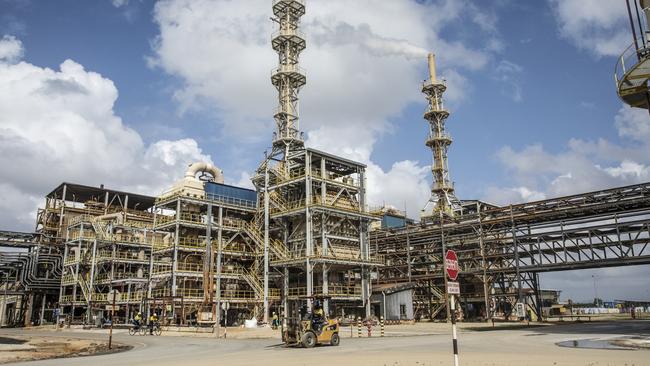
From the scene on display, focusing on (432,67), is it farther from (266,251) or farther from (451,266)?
(451,266)

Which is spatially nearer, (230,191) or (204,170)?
(230,191)

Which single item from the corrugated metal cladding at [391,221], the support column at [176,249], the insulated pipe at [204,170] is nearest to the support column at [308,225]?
the support column at [176,249]

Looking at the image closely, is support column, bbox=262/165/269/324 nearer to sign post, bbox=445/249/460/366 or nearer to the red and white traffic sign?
sign post, bbox=445/249/460/366

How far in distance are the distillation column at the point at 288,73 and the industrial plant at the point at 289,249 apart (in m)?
0.15

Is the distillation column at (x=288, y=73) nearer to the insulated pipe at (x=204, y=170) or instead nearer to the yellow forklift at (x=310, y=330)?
the insulated pipe at (x=204, y=170)

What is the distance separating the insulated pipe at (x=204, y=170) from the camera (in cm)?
5707

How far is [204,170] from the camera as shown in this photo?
2323 inches

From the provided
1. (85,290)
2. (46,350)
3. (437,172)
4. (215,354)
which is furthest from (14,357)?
(437,172)

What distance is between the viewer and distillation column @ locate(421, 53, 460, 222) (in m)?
68.1

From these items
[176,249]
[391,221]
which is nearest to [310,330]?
[176,249]

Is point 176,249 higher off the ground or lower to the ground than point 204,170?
lower

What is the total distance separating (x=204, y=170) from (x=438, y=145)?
31958mm

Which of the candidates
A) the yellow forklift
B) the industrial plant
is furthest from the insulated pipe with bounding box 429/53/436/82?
the yellow forklift

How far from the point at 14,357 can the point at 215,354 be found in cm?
752
